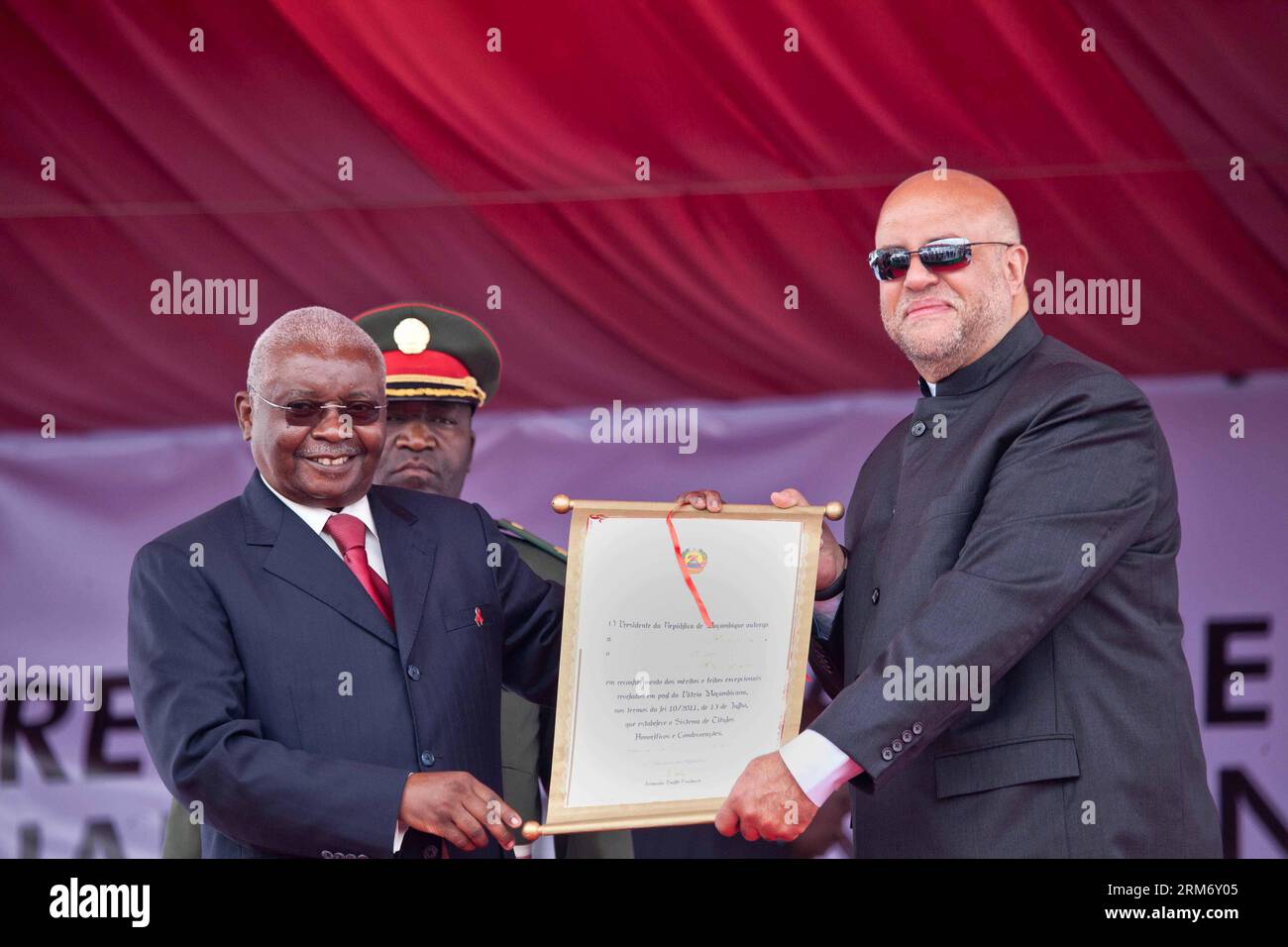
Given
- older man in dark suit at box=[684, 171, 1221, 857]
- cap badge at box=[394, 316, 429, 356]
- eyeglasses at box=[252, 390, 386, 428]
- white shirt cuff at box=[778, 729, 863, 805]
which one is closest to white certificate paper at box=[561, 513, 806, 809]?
older man in dark suit at box=[684, 171, 1221, 857]

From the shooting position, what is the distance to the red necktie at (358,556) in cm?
259

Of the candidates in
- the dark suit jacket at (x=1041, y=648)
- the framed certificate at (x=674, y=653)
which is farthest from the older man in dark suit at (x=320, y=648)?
the dark suit jacket at (x=1041, y=648)

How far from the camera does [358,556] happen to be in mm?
2611

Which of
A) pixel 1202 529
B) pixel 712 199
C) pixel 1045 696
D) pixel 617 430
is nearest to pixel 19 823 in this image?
pixel 617 430

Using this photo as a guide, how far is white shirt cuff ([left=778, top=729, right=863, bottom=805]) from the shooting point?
8.23ft

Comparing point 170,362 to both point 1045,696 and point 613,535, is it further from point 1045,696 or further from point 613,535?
point 1045,696

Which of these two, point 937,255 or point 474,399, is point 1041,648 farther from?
point 474,399

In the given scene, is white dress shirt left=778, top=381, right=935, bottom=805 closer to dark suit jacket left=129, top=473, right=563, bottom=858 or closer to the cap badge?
dark suit jacket left=129, top=473, right=563, bottom=858

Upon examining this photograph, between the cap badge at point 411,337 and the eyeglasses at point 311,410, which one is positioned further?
the cap badge at point 411,337

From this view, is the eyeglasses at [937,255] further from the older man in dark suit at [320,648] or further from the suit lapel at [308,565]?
the suit lapel at [308,565]

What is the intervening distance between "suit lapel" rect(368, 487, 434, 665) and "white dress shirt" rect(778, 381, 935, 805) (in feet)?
2.23

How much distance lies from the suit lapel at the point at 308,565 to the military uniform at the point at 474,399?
868mm

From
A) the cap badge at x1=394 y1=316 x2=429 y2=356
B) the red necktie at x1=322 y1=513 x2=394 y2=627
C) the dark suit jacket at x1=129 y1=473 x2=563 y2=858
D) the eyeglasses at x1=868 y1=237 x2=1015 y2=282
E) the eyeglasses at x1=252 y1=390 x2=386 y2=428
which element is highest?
the cap badge at x1=394 y1=316 x2=429 y2=356

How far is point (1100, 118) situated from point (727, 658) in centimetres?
206
